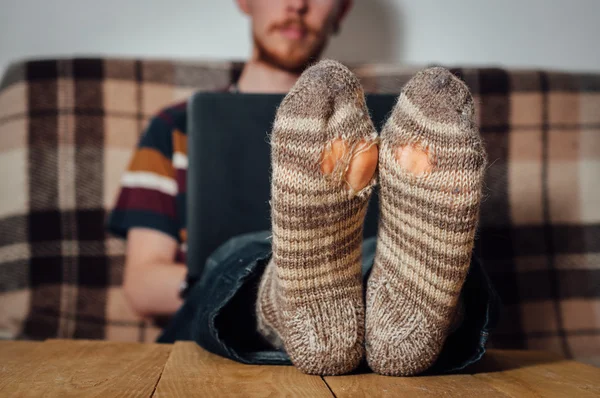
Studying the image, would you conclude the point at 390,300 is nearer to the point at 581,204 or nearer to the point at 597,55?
the point at 581,204

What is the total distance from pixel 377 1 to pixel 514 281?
79cm

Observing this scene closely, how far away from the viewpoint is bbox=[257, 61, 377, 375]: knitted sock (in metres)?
0.48

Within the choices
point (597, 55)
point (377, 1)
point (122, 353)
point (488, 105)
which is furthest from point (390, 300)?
point (597, 55)

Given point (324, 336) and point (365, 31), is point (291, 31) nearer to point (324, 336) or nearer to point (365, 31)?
point (365, 31)

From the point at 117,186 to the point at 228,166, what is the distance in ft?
1.41

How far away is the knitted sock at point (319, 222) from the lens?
1.58ft

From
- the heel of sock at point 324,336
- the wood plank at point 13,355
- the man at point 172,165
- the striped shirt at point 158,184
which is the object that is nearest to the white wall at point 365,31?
the man at point 172,165

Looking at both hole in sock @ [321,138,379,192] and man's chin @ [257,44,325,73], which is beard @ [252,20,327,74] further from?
hole in sock @ [321,138,379,192]

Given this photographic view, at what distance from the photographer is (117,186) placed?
3.75 feet

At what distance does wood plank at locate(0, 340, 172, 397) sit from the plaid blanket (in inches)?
18.9

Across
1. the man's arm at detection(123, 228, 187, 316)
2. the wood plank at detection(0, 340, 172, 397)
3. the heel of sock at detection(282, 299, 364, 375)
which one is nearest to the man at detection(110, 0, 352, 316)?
the man's arm at detection(123, 228, 187, 316)

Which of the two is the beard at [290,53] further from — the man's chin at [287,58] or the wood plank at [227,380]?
the wood plank at [227,380]

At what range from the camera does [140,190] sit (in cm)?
107

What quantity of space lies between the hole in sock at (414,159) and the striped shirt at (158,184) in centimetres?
65
